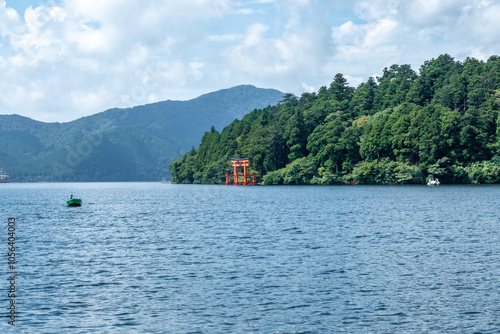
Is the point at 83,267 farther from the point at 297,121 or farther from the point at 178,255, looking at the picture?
the point at 297,121

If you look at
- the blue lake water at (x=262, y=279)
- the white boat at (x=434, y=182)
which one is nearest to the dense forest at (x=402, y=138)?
the white boat at (x=434, y=182)

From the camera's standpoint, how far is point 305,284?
27.7 metres

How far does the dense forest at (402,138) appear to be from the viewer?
13975cm

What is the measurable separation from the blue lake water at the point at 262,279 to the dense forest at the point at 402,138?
90.1 metres

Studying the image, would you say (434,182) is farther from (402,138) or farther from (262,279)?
(262,279)

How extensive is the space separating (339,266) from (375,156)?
415 ft

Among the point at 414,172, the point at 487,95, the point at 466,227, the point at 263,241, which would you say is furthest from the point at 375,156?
the point at 263,241

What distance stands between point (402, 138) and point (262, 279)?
124278 mm

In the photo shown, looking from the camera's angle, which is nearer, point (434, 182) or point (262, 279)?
point (262, 279)

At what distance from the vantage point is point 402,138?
146375 mm

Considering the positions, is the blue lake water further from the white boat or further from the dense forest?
the dense forest

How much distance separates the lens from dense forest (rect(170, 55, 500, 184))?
13975 cm

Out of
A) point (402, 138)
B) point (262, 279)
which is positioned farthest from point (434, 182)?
point (262, 279)

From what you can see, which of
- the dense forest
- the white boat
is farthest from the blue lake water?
the dense forest
